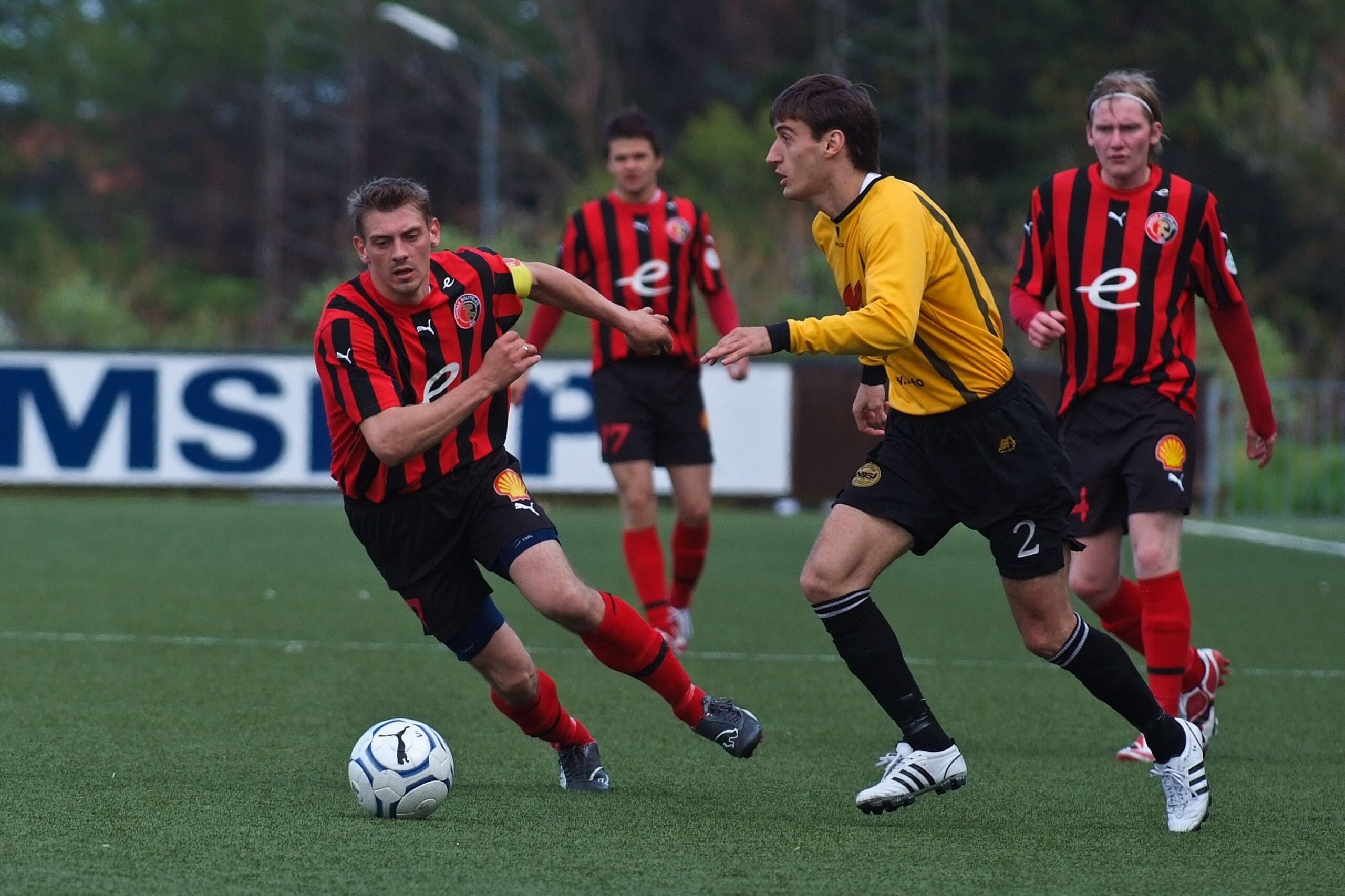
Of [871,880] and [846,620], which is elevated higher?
[846,620]

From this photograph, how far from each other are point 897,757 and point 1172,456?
1.45 m

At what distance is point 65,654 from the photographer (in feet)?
24.2

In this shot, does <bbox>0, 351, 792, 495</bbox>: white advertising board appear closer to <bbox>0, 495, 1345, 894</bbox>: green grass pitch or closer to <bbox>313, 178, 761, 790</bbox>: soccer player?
<bbox>0, 495, 1345, 894</bbox>: green grass pitch

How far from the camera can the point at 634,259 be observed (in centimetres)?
796

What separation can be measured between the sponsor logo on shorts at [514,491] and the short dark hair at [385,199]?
2.28 feet

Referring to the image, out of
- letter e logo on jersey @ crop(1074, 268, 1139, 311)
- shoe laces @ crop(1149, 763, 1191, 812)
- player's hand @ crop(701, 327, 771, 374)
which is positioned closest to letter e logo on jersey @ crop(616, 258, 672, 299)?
letter e logo on jersey @ crop(1074, 268, 1139, 311)

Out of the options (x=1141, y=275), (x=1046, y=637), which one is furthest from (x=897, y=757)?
(x=1141, y=275)

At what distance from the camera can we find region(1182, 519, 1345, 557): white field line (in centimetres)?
1312

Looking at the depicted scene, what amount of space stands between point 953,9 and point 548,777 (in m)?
33.9

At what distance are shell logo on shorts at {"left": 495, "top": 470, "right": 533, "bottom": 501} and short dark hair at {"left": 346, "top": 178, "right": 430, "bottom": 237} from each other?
2.27 ft

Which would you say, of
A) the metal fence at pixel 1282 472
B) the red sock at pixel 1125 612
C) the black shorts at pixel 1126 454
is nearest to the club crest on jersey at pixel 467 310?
the black shorts at pixel 1126 454

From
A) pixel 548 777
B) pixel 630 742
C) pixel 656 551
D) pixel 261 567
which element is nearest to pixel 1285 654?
pixel 656 551

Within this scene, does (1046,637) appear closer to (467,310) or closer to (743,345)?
(743,345)

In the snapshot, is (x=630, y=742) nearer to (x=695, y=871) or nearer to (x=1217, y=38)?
(x=695, y=871)
